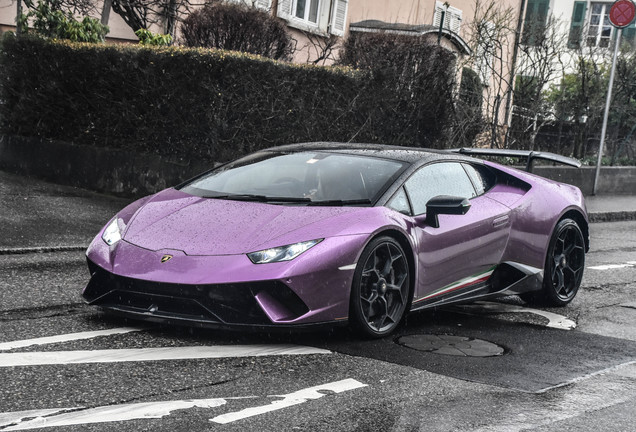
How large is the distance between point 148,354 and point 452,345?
2.08 metres

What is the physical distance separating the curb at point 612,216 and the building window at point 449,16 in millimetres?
9489

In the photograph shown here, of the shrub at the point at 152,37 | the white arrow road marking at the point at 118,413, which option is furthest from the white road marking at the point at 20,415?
the shrub at the point at 152,37

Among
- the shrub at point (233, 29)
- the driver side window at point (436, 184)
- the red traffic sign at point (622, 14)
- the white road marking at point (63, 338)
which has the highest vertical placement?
the red traffic sign at point (622, 14)

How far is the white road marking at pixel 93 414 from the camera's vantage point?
169 inches

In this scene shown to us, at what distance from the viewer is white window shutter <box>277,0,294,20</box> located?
20.9 m

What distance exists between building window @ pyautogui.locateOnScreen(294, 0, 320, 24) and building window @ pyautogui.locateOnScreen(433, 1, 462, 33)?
524cm

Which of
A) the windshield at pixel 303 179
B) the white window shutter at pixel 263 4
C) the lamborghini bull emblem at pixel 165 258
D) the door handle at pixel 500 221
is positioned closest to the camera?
the lamborghini bull emblem at pixel 165 258

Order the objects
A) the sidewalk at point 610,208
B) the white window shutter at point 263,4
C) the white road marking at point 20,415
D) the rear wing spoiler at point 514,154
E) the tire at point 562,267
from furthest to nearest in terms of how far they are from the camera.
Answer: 1. the white window shutter at point 263,4
2. the sidewalk at point 610,208
3. the rear wing spoiler at point 514,154
4. the tire at point 562,267
5. the white road marking at point 20,415

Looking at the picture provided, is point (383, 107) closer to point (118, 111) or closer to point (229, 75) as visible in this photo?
point (229, 75)

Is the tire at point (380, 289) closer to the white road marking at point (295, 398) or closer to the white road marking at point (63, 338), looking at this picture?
the white road marking at point (295, 398)

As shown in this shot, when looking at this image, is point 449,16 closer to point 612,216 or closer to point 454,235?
point 612,216

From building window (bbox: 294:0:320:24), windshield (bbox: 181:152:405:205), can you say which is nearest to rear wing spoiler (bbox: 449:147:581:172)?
windshield (bbox: 181:152:405:205)

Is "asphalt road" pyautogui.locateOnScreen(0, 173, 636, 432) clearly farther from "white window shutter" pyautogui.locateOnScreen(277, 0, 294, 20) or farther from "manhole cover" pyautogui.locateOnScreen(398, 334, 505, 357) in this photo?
"white window shutter" pyautogui.locateOnScreen(277, 0, 294, 20)

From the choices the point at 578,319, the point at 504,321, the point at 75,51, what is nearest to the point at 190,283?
the point at 504,321
